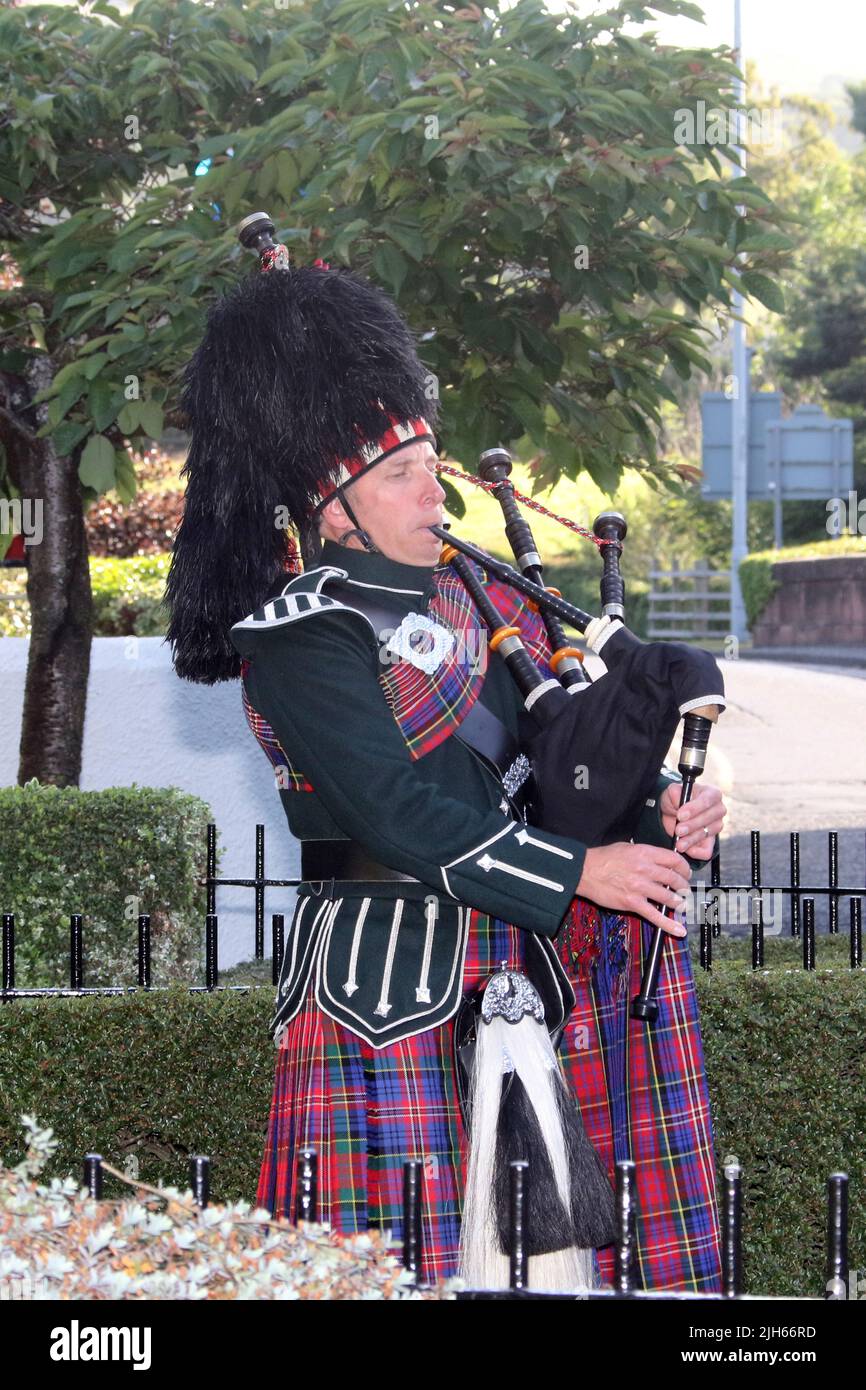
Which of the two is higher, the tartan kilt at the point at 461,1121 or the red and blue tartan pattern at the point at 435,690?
the red and blue tartan pattern at the point at 435,690

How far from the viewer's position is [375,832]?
3.02 m

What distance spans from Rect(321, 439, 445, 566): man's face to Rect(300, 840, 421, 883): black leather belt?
1.96 feet

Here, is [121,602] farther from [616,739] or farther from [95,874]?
[616,739]

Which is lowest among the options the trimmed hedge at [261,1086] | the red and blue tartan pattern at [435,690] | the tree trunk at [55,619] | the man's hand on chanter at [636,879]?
the trimmed hedge at [261,1086]

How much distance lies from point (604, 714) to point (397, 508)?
632 millimetres

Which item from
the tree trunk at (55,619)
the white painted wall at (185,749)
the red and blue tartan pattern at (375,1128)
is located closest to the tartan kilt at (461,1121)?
the red and blue tartan pattern at (375,1128)

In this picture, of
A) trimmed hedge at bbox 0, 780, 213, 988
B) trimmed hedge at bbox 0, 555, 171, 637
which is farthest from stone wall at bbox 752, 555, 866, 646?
trimmed hedge at bbox 0, 780, 213, 988

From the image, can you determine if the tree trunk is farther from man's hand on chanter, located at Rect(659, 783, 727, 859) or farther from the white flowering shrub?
the white flowering shrub

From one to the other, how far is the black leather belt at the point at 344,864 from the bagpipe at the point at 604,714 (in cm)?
33

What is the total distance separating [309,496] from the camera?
345 centimetres

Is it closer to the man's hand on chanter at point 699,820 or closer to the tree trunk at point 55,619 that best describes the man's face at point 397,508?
the man's hand on chanter at point 699,820

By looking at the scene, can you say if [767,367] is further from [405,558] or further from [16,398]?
[405,558]

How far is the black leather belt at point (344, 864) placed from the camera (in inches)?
125

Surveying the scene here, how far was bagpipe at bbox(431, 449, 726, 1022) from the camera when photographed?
303 centimetres
